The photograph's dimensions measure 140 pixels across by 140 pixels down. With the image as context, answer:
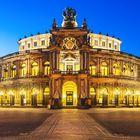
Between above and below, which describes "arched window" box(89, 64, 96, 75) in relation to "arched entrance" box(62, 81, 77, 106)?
above

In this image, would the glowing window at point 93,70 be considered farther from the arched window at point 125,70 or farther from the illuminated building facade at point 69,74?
the arched window at point 125,70

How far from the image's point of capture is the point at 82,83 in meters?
78.6

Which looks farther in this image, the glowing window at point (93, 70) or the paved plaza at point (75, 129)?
the glowing window at point (93, 70)

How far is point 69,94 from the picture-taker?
82000 millimetres

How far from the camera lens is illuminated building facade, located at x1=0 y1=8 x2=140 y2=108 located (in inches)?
3129

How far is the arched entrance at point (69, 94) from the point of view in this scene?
80938 millimetres

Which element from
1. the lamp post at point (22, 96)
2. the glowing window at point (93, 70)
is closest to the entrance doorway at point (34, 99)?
the lamp post at point (22, 96)

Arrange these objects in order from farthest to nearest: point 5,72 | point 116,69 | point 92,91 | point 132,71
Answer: point 5,72 < point 132,71 < point 116,69 < point 92,91

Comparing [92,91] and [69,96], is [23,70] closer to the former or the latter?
[69,96]

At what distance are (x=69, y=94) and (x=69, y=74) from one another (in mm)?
5895

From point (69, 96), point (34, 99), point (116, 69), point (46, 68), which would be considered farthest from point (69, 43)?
point (34, 99)

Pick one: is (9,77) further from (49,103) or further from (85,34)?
(85,34)

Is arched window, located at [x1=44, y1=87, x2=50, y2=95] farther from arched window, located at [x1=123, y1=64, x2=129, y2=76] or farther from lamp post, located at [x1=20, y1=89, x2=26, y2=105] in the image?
arched window, located at [x1=123, y1=64, x2=129, y2=76]

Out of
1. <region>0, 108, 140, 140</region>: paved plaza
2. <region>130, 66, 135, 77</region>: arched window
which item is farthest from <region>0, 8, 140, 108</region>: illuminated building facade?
→ <region>0, 108, 140, 140</region>: paved plaza
